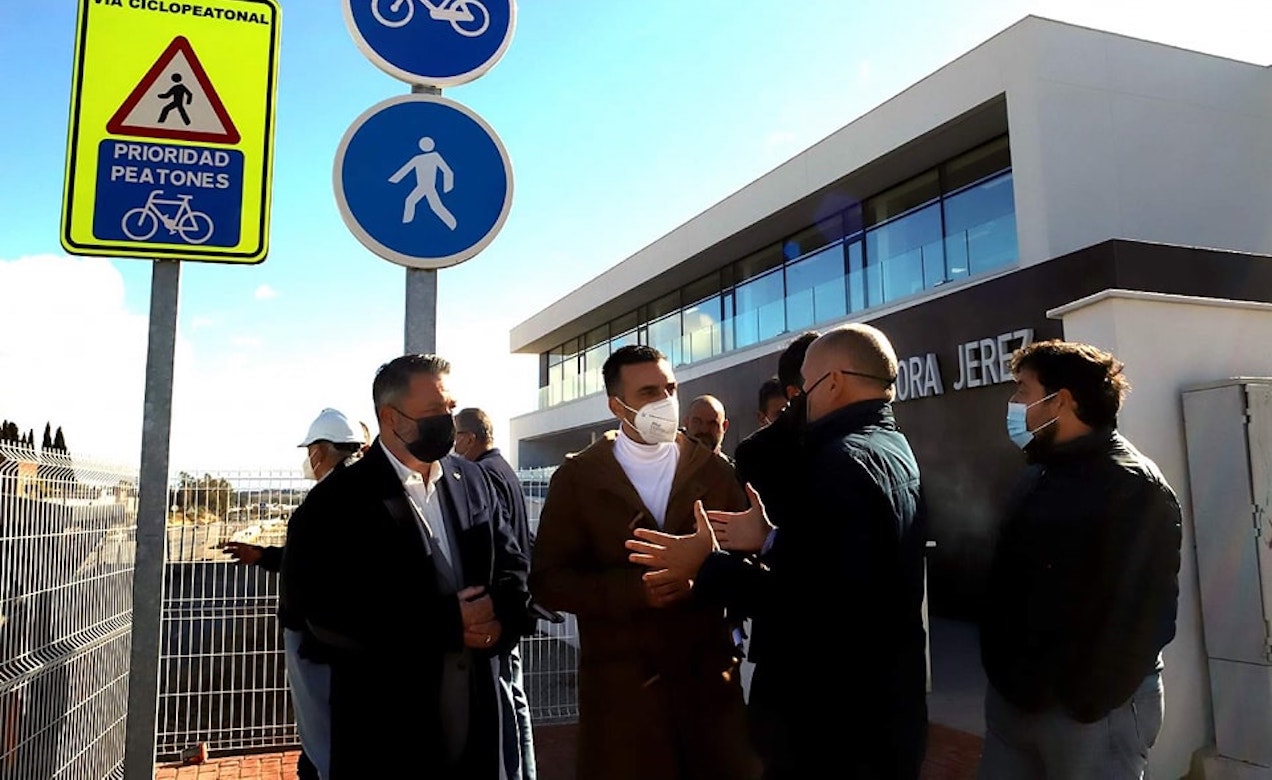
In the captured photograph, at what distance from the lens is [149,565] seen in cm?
303

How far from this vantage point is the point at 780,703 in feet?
7.06

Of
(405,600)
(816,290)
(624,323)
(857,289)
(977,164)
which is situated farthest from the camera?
(624,323)

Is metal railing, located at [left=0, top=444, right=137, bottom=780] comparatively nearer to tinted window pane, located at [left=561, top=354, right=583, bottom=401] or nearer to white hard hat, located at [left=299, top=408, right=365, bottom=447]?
white hard hat, located at [left=299, top=408, right=365, bottom=447]

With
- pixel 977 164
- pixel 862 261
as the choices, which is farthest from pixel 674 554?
pixel 862 261

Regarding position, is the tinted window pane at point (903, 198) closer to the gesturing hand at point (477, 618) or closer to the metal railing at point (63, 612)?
the metal railing at point (63, 612)

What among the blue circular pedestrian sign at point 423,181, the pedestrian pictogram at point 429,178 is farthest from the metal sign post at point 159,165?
the pedestrian pictogram at point 429,178

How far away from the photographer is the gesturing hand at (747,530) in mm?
2393

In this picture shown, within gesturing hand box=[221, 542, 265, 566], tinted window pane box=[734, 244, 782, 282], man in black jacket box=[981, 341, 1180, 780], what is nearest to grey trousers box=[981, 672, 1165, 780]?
man in black jacket box=[981, 341, 1180, 780]

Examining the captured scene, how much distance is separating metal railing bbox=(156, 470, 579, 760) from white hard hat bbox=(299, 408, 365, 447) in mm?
1806

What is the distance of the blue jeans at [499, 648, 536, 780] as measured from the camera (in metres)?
2.67

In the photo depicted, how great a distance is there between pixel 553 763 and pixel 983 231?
9900mm

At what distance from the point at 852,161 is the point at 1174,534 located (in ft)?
41.6

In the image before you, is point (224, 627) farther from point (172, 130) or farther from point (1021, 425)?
point (1021, 425)

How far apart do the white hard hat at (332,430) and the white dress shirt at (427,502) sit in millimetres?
1821
